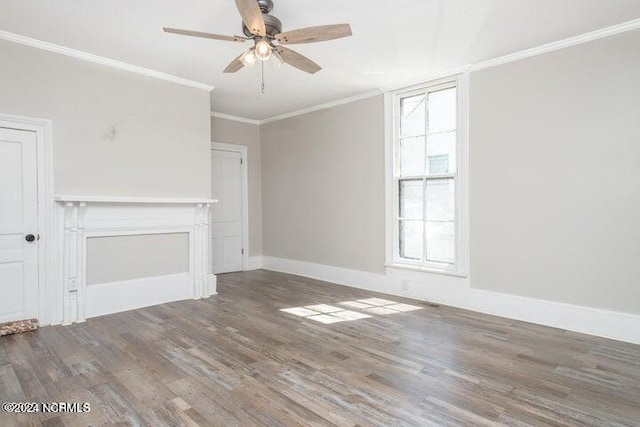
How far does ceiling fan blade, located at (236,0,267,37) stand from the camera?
84.3 inches

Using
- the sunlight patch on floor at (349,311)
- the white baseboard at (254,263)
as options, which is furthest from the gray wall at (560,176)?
the white baseboard at (254,263)

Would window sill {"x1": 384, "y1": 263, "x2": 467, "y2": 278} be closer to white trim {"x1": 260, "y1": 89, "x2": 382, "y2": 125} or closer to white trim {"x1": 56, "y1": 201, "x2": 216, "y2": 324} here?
white trim {"x1": 260, "y1": 89, "x2": 382, "y2": 125}

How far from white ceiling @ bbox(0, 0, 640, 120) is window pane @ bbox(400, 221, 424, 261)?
1.83 meters

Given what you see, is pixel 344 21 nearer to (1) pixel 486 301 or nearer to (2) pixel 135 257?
(1) pixel 486 301

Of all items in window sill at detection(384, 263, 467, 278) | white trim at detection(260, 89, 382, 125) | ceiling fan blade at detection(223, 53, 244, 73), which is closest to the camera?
ceiling fan blade at detection(223, 53, 244, 73)

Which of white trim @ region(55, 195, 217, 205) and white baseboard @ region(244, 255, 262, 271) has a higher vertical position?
white trim @ region(55, 195, 217, 205)

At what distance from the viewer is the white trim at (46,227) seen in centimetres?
344

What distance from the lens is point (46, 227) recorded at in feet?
11.3

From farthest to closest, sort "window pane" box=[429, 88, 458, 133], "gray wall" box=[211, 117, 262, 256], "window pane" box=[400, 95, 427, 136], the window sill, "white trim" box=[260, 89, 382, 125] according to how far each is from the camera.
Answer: "gray wall" box=[211, 117, 262, 256], "white trim" box=[260, 89, 382, 125], "window pane" box=[400, 95, 427, 136], "window pane" box=[429, 88, 458, 133], the window sill

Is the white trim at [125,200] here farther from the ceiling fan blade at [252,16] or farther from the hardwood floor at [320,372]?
the ceiling fan blade at [252,16]

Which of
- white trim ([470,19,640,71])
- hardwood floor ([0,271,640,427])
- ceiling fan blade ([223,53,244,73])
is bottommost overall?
hardwood floor ([0,271,640,427])

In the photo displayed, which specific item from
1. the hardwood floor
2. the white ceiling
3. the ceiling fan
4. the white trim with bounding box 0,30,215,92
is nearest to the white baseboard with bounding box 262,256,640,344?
the hardwood floor

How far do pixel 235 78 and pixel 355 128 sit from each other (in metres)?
1.79

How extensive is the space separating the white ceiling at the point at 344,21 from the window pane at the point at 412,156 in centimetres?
79
